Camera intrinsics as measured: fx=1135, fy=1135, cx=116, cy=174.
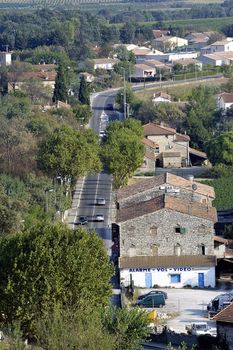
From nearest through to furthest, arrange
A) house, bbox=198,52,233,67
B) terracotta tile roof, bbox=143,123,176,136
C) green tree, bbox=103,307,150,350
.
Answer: green tree, bbox=103,307,150,350, terracotta tile roof, bbox=143,123,176,136, house, bbox=198,52,233,67

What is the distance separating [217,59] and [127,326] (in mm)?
65565

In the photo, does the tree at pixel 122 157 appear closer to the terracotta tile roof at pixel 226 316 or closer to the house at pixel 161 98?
the terracotta tile roof at pixel 226 316

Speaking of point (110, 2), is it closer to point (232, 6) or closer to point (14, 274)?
point (232, 6)

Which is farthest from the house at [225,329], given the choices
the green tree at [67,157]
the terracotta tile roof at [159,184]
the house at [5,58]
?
the house at [5,58]

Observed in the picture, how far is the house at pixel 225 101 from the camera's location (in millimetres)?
59463

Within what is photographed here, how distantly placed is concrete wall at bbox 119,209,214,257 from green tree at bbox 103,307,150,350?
881 cm

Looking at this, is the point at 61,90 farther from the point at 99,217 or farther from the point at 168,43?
the point at 168,43

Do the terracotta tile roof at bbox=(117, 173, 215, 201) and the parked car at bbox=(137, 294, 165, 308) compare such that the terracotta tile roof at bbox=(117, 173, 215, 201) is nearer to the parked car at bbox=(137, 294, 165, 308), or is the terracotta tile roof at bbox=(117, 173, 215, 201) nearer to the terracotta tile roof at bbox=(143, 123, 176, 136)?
the parked car at bbox=(137, 294, 165, 308)

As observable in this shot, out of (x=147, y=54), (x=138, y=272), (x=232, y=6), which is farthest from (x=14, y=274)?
(x=232, y=6)

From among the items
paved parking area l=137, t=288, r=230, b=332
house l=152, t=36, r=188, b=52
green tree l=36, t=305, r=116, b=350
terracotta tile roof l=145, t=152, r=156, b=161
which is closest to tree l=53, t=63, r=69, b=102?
terracotta tile roof l=145, t=152, r=156, b=161

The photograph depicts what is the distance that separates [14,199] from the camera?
103ft

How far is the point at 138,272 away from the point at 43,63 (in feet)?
183

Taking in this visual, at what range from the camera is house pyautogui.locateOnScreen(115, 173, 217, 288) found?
27062 millimetres

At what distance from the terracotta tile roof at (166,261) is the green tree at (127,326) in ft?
27.0
